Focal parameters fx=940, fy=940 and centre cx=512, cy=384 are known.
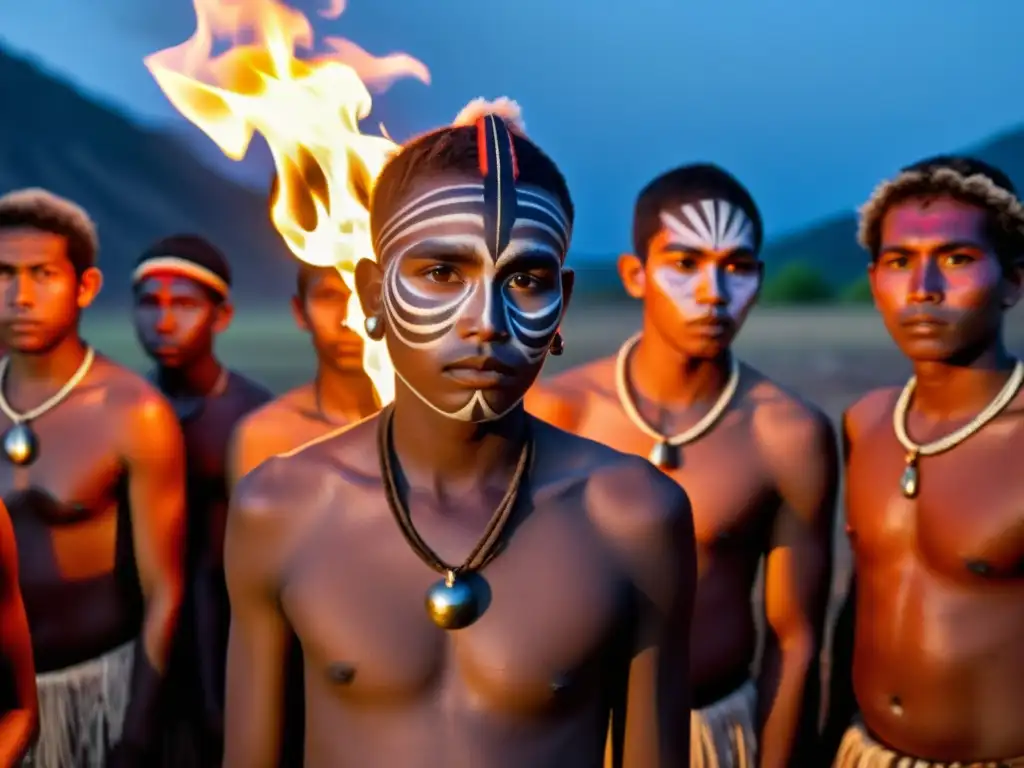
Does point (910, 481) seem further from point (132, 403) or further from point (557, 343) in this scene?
point (132, 403)

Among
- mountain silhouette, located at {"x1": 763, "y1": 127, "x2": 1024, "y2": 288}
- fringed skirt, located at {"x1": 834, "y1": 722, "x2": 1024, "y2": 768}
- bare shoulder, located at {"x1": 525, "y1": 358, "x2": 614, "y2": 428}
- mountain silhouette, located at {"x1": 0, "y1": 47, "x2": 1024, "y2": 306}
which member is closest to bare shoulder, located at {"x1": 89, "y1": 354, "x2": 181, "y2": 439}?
bare shoulder, located at {"x1": 525, "y1": 358, "x2": 614, "y2": 428}

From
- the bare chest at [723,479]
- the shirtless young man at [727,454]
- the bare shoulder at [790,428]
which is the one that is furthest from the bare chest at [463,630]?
the bare shoulder at [790,428]

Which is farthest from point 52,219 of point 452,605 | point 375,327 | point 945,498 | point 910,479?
point 945,498

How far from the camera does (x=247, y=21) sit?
277 cm

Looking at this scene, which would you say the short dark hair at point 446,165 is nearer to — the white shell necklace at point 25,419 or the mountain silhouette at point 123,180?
the white shell necklace at point 25,419

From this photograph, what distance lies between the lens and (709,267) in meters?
3.40

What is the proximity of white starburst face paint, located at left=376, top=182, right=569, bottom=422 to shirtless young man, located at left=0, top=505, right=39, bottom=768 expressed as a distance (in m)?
1.23

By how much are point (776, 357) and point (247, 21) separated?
26284 millimetres

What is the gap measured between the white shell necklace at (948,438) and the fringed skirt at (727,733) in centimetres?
94

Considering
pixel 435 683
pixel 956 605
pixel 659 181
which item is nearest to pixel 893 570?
pixel 956 605

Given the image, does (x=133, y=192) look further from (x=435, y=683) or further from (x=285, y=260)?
(x=435, y=683)

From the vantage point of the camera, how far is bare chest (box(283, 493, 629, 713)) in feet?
6.03

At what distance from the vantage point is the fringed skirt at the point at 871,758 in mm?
2996

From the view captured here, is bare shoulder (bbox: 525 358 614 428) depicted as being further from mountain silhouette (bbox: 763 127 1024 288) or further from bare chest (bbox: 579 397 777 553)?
mountain silhouette (bbox: 763 127 1024 288)
